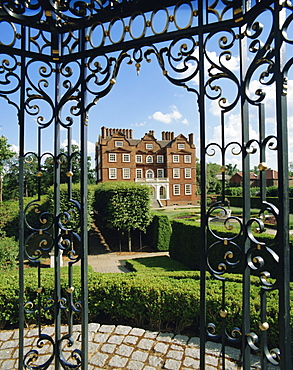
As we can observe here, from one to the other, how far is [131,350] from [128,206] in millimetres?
10258

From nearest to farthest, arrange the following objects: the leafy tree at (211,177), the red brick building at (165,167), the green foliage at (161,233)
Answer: the green foliage at (161,233) → the red brick building at (165,167) → the leafy tree at (211,177)

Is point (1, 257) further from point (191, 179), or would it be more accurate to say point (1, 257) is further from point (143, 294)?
point (191, 179)

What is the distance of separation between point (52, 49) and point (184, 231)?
8262mm

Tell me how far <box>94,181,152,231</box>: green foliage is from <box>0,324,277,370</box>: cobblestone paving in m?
9.47

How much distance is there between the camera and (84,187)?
7.44ft

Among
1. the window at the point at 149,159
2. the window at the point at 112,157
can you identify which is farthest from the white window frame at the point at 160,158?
the window at the point at 112,157

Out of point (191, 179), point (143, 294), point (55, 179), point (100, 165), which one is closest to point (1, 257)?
point (143, 294)

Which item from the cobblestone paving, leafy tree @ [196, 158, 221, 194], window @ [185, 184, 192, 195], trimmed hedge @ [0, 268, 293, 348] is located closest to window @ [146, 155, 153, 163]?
window @ [185, 184, 192, 195]

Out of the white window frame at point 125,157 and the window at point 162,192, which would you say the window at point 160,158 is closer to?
the window at point 162,192

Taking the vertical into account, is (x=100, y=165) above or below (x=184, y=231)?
above

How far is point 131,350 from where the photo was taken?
10.6ft

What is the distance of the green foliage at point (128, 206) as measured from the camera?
13297 millimetres

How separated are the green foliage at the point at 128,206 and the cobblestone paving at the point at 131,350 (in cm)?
947

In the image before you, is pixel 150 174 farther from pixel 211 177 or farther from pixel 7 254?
pixel 7 254
